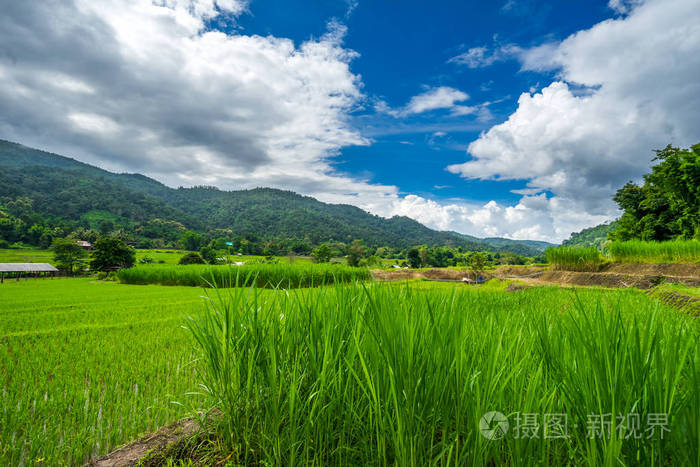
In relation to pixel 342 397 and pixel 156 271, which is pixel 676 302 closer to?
pixel 342 397

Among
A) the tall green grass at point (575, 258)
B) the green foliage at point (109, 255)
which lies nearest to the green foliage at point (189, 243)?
the green foliage at point (109, 255)

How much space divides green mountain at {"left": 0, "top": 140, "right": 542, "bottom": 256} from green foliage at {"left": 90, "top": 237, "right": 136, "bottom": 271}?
56682 millimetres

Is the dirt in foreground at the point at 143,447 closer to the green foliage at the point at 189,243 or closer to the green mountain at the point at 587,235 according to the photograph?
the green foliage at the point at 189,243

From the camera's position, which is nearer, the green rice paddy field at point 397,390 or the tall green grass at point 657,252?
the green rice paddy field at point 397,390

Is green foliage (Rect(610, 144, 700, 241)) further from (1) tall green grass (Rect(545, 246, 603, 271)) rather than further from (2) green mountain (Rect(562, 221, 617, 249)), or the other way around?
(2) green mountain (Rect(562, 221, 617, 249))

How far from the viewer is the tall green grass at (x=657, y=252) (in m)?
11.8

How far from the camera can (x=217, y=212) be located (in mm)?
141625

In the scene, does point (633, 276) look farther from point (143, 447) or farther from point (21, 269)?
point (21, 269)

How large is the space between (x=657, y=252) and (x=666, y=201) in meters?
14.6

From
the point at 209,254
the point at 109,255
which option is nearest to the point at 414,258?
the point at 209,254

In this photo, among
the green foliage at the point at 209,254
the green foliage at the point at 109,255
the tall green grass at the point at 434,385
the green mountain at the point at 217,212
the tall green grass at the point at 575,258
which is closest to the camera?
the tall green grass at the point at 434,385

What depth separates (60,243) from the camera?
149 feet

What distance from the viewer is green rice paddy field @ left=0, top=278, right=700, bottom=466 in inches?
43.1

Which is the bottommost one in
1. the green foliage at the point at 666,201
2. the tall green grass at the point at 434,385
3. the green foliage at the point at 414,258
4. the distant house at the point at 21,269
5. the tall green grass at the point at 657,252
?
the distant house at the point at 21,269
